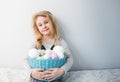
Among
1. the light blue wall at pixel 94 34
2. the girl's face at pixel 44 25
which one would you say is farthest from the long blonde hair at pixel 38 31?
the light blue wall at pixel 94 34

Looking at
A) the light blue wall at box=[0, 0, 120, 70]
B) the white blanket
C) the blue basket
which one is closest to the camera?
the blue basket

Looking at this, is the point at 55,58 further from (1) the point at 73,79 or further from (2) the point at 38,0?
(2) the point at 38,0

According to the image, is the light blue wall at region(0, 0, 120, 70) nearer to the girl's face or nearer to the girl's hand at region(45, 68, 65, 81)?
the girl's face

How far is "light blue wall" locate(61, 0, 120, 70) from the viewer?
156 cm

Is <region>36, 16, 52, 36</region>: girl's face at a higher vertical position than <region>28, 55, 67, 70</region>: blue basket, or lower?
higher

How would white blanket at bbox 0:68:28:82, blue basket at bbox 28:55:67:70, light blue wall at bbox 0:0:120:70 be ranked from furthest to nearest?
light blue wall at bbox 0:0:120:70, white blanket at bbox 0:68:28:82, blue basket at bbox 28:55:67:70

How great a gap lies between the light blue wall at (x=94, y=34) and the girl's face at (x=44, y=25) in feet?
0.58

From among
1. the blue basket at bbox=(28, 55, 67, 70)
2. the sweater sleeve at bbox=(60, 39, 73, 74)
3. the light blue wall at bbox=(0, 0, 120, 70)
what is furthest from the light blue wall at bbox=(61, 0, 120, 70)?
the blue basket at bbox=(28, 55, 67, 70)

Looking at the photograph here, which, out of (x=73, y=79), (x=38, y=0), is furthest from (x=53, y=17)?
(x=73, y=79)

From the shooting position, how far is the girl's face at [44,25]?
1.41 m

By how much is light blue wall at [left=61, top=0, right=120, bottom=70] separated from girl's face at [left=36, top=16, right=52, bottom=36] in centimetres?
18

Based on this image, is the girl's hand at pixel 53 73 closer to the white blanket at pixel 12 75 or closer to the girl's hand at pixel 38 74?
the girl's hand at pixel 38 74

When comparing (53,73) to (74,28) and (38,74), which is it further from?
(74,28)

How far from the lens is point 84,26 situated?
158 cm
